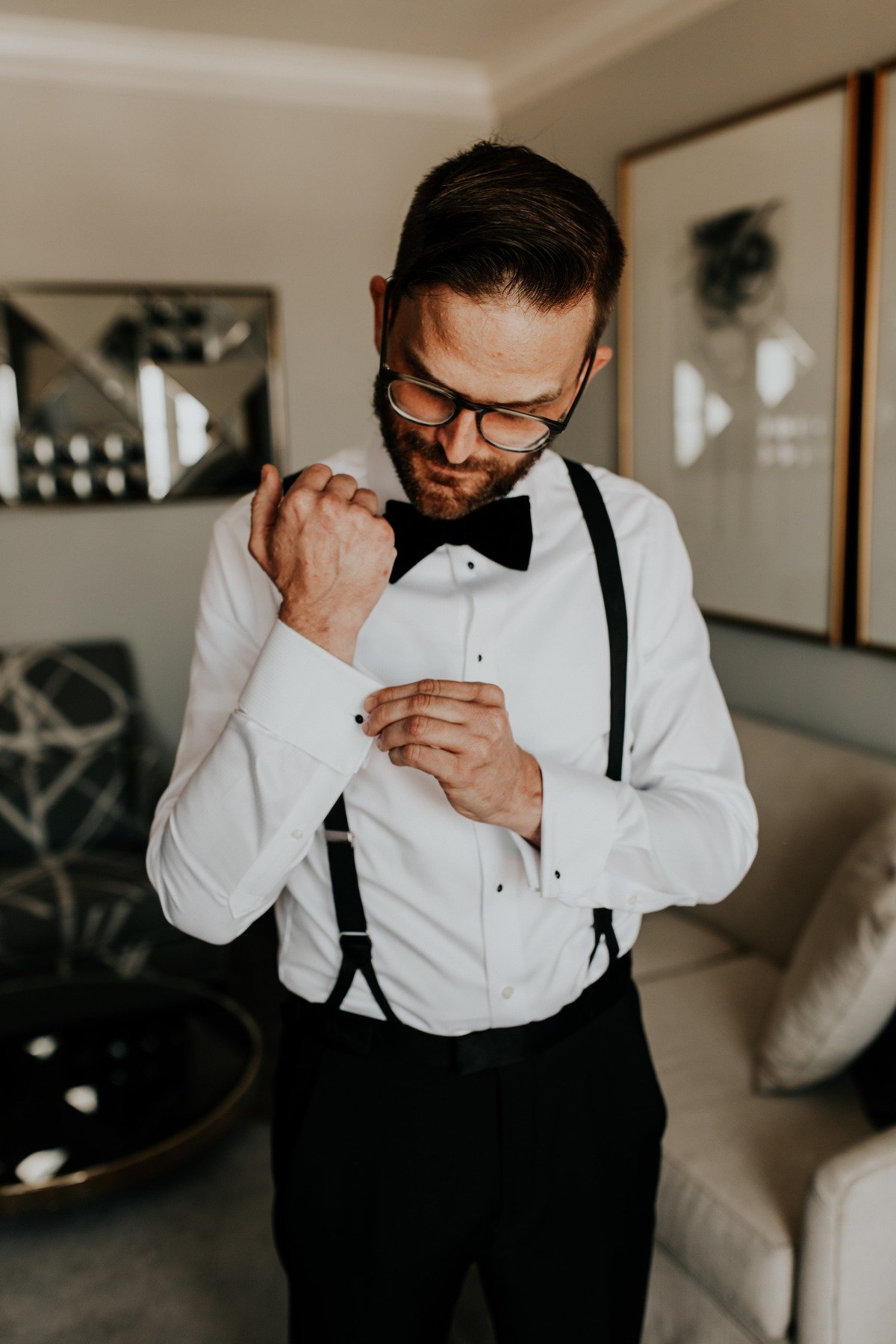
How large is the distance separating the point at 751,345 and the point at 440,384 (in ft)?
5.73

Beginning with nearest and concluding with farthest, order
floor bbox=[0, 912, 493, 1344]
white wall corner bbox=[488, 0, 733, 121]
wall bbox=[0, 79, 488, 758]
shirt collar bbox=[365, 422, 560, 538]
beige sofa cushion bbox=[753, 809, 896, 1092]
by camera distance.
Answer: shirt collar bbox=[365, 422, 560, 538]
beige sofa cushion bbox=[753, 809, 896, 1092]
floor bbox=[0, 912, 493, 1344]
white wall corner bbox=[488, 0, 733, 121]
wall bbox=[0, 79, 488, 758]

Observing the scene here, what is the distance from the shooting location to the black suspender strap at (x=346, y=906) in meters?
1.10

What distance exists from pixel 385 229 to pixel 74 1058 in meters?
2.71

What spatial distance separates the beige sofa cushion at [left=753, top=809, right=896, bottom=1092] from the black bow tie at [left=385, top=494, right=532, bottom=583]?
1002 millimetres

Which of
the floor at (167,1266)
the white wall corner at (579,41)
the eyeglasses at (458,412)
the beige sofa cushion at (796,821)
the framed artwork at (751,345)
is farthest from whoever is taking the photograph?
the white wall corner at (579,41)

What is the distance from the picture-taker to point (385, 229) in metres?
3.66

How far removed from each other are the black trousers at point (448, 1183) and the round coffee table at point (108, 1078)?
951mm

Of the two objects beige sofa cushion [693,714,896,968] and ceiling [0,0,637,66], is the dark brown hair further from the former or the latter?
ceiling [0,0,637,66]

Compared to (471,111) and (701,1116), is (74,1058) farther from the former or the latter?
(471,111)

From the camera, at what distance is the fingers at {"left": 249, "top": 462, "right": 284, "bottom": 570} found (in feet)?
2.99

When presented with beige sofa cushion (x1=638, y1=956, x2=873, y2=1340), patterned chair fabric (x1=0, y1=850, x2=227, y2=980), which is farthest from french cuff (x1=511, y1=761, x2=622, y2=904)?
patterned chair fabric (x1=0, y1=850, x2=227, y2=980)

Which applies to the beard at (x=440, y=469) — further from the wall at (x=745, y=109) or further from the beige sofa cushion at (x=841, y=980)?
the wall at (x=745, y=109)

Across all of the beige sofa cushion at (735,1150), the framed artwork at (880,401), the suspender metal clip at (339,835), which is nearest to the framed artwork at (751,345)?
the framed artwork at (880,401)

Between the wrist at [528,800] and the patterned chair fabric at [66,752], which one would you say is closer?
the wrist at [528,800]
